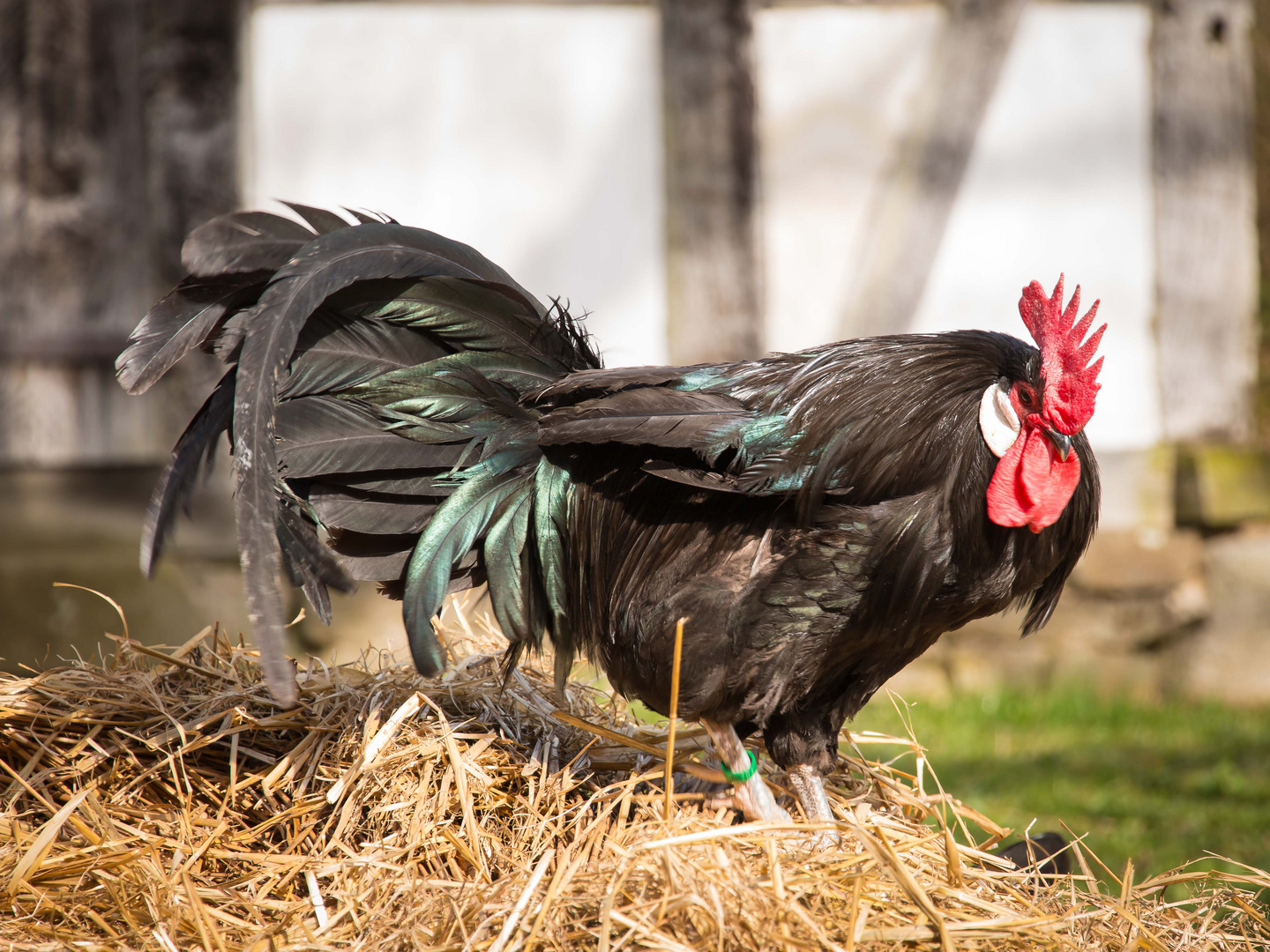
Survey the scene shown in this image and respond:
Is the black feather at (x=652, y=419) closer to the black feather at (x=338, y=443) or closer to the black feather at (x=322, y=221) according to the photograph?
the black feather at (x=338, y=443)

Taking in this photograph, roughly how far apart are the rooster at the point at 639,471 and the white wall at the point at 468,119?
8.37ft

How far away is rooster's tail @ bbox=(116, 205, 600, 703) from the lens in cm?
217

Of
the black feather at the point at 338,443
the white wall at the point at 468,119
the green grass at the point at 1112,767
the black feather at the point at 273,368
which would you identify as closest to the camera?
the black feather at the point at 273,368

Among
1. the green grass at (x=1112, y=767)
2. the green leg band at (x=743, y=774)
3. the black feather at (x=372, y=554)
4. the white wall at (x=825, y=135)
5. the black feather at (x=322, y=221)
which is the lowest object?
the green grass at (x=1112, y=767)

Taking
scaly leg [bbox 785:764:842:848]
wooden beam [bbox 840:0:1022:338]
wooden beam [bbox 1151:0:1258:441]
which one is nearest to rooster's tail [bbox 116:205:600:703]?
scaly leg [bbox 785:764:842:848]

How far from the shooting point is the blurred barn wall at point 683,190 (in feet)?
15.9

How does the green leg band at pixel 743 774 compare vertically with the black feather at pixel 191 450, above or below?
below

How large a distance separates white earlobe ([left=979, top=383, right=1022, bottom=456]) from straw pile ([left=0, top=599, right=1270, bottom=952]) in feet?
2.78

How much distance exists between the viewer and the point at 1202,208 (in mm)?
5469

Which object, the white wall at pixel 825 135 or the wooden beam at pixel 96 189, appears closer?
the wooden beam at pixel 96 189

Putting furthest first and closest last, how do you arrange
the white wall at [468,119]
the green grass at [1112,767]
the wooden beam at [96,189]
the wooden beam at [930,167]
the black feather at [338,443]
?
the wooden beam at [930,167], the white wall at [468,119], the wooden beam at [96,189], the green grass at [1112,767], the black feather at [338,443]

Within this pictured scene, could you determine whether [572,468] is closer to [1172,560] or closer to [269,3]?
[269,3]

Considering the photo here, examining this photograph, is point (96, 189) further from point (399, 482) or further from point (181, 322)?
point (399, 482)

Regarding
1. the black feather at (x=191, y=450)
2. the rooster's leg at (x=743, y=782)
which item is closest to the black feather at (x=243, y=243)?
the black feather at (x=191, y=450)
